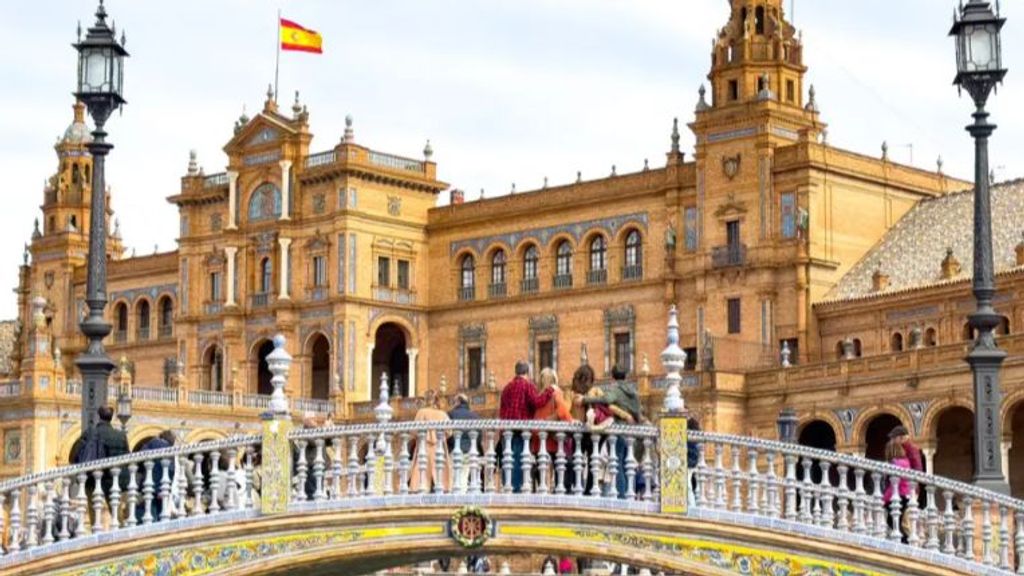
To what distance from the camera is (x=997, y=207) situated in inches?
2277

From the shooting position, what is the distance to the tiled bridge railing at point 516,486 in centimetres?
1717

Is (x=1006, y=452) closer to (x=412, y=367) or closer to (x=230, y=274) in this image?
(x=412, y=367)

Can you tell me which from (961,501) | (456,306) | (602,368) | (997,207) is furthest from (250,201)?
(961,501)

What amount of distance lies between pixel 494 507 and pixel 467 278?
50.0 metres

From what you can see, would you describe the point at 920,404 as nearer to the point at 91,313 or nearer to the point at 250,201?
the point at 250,201

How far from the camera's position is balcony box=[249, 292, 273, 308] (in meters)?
68.8

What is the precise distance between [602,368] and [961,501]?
4483 cm

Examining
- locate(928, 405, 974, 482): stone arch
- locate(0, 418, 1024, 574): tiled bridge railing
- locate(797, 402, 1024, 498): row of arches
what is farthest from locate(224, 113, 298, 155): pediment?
locate(0, 418, 1024, 574): tiled bridge railing

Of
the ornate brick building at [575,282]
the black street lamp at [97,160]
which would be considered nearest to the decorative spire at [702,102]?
the ornate brick building at [575,282]

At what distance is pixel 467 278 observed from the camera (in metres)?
67.3

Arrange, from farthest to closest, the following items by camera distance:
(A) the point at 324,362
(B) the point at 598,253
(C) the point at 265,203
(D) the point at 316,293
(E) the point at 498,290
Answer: (C) the point at 265,203, (A) the point at 324,362, (D) the point at 316,293, (E) the point at 498,290, (B) the point at 598,253

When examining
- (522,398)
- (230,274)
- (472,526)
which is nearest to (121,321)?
(230,274)

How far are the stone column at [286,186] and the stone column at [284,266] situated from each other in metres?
0.70

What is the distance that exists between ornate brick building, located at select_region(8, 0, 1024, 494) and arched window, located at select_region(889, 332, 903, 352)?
0.31 ft
